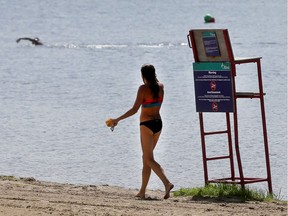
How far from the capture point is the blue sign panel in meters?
13.8

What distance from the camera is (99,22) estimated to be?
200 feet

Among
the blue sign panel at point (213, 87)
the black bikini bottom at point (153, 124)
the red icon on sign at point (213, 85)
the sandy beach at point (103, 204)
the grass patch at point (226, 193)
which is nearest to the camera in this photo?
the sandy beach at point (103, 204)

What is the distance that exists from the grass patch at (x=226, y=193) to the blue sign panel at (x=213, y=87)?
956 millimetres

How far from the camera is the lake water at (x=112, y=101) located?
18281mm

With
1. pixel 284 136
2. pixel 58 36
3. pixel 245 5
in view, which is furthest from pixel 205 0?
pixel 284 136

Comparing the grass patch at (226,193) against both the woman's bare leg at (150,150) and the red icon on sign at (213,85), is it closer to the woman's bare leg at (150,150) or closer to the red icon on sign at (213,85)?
the woman's bare leg at (150,150)

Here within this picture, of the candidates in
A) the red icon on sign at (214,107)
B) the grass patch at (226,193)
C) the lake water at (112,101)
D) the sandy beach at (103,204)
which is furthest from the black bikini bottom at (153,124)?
the lake water at (112,101)

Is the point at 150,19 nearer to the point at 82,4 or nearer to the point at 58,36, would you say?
the point at 58,36

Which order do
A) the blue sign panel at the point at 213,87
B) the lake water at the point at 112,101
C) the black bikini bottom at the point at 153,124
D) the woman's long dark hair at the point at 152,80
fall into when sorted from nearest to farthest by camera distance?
the woman's long dark hair at the point at 152,80 → the black bikini bottom at the point at 153,124 → the blue sign panel at the point at 213,87 → the lake water at the point at 112,101

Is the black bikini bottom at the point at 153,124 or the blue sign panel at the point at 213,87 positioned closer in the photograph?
the black bikini bottom at the point at 153,124

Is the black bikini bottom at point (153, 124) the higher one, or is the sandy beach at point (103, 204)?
the black bikini bottom at point (153, 124)

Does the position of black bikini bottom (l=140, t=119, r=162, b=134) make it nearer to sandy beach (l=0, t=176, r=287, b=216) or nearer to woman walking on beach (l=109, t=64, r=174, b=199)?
woman walking on beach (l=109, t=64, r=174, b=199)

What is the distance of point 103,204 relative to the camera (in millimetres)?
12125

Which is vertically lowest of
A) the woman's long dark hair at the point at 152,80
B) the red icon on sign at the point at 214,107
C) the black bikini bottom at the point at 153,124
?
the black bikini bottom at the point at 153,124
